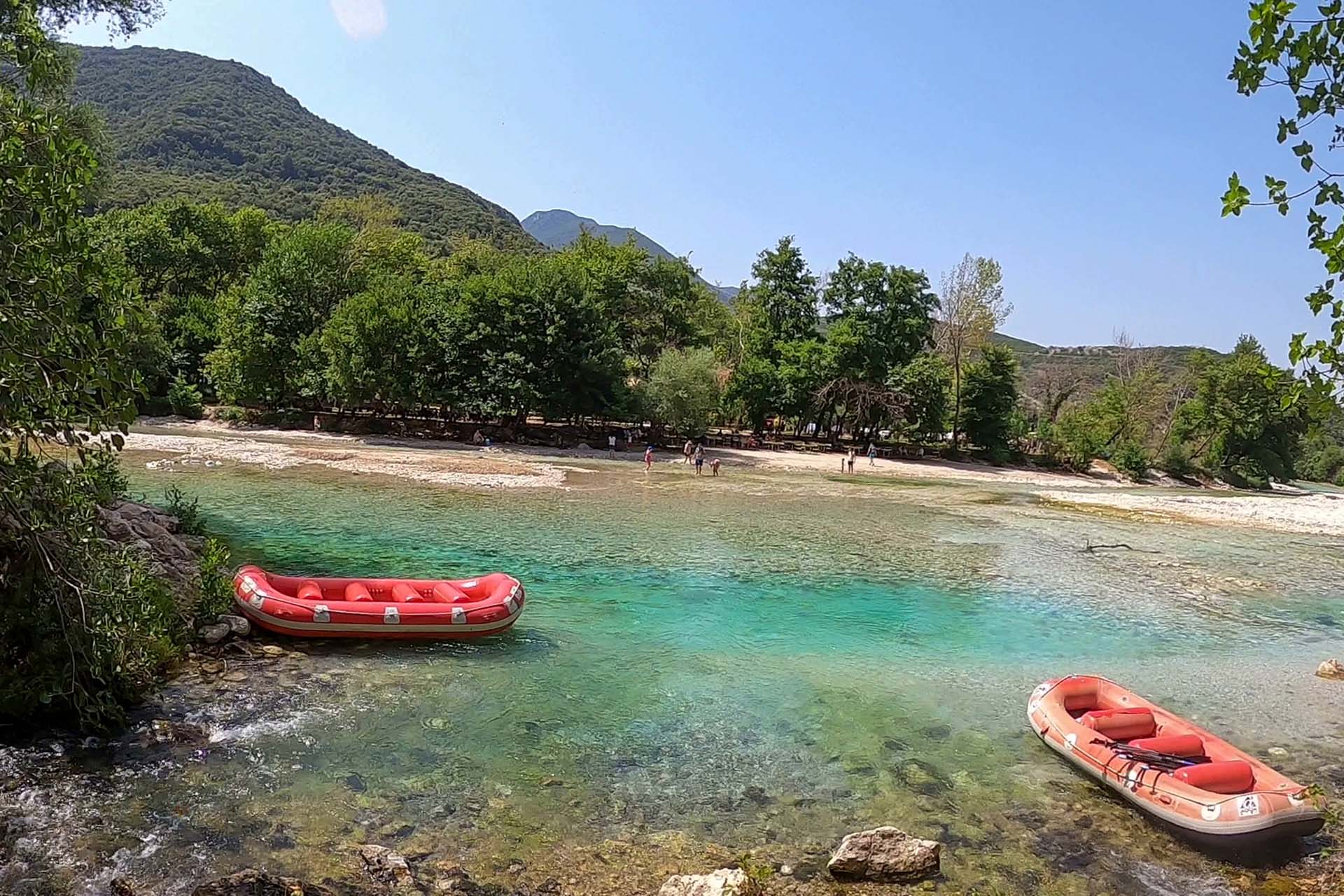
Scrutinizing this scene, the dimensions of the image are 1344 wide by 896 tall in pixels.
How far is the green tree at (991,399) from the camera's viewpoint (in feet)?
168

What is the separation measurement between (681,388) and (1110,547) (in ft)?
82.2

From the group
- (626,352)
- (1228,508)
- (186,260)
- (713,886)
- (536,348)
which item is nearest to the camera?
Result: (713,886)

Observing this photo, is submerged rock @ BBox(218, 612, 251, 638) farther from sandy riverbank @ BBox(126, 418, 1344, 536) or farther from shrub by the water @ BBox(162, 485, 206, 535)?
sandy riverbank @ BBox(126, 418, 1344, 536)

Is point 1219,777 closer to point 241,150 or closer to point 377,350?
point 377,350

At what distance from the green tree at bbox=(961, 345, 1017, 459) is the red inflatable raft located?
45.3m

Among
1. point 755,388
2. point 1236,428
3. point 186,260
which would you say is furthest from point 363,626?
point 1236,428

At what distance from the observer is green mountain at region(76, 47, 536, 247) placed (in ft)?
328

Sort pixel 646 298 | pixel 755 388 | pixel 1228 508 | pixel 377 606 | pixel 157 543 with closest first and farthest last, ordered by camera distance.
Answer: pixel 377 606
pixel 157 543
pixel 1228 508
pixel 646 298
pixel 755 388

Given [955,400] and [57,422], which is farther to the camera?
[955,400]

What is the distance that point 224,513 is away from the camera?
2036 cm

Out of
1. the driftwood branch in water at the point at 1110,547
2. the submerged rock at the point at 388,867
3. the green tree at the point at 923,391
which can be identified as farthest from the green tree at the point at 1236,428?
the submerged rock at the point at 388,867

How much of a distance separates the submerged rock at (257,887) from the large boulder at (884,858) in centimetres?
385

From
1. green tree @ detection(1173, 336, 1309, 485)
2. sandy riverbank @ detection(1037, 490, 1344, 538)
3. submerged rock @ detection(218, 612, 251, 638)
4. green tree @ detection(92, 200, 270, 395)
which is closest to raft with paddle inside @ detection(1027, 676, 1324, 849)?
submerged rock @ detection(218, 612, 251, 638)

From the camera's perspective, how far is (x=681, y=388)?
A: 4478 cm
